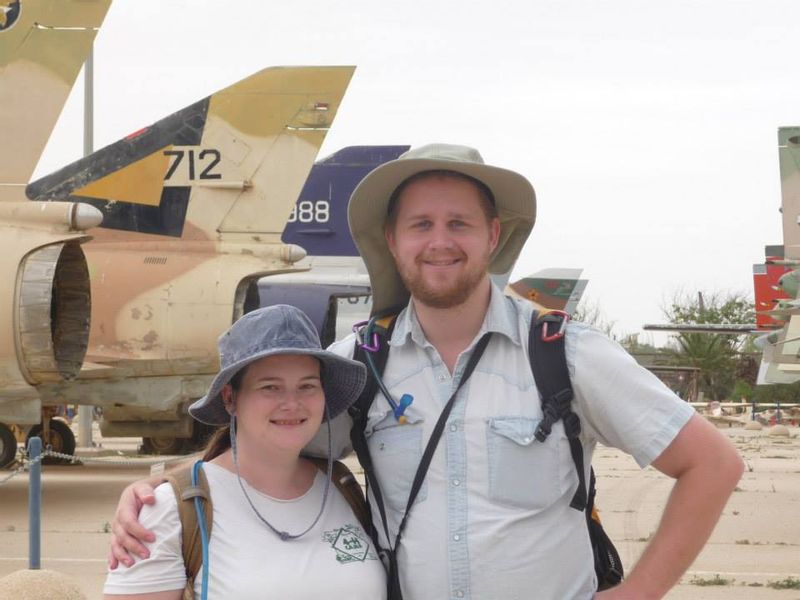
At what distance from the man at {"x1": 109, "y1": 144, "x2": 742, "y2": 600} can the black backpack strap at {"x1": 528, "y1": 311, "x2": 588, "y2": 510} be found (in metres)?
0.02

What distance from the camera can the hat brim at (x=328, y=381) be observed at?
285 centimetres

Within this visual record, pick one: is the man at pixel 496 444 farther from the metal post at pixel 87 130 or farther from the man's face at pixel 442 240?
the metal post at pixel 87 130

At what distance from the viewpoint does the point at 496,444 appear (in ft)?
9.18

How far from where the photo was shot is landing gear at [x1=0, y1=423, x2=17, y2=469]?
1606 cm

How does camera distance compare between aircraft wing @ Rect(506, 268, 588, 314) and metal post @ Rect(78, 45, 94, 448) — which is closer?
metal post @ Rect(78, 45, 94, 448)

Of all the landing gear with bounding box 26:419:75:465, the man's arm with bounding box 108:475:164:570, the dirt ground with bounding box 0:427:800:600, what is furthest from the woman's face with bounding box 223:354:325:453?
the landing gear with bounding box 26:419:75:465

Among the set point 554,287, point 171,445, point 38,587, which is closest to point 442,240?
point 38,587

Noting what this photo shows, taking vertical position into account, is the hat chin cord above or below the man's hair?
below

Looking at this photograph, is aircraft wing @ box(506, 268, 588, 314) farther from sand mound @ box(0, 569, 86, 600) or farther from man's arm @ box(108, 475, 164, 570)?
man's arm @ box(108, 475, 164, 570)

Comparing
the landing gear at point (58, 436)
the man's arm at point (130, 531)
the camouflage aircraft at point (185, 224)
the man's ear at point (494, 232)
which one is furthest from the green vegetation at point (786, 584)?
the landing gear at point (58, 436)

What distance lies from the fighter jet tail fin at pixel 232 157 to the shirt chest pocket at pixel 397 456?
1200 cm

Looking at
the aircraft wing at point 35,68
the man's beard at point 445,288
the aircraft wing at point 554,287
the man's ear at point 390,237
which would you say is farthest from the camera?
the aircraft wing at point 554,287

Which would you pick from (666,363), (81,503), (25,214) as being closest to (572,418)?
(25,214)

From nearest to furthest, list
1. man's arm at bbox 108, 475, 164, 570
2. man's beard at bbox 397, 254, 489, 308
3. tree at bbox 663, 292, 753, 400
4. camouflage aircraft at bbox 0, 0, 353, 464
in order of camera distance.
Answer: man's arm at bbox 108, 475, 164, 570 < man's beard at bbox 397, 254, 489, 308 < camouflage aircraft at bbox 0, 0, 353, 464 < tree at bbox 663, 292, 753, 400
